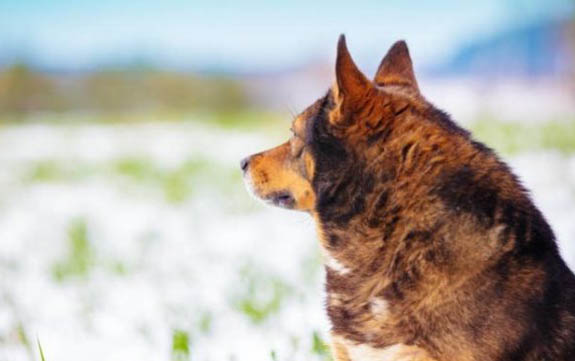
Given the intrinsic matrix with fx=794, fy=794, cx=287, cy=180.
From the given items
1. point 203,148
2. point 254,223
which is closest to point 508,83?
point 203,148

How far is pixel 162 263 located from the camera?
5.98 metres

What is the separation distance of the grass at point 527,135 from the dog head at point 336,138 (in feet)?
22.0

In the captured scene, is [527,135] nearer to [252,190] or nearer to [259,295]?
[259,295]

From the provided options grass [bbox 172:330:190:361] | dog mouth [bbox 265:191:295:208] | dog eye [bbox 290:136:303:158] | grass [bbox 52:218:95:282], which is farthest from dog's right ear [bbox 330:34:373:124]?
grass [bbox 52:218:95:282]

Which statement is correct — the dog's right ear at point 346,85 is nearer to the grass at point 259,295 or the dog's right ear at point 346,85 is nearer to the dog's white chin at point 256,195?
the dog's white chin at point 256,195

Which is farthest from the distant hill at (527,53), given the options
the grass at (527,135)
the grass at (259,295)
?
the grass at (259,295)

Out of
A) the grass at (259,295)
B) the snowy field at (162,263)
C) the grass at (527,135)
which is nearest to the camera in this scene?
the snowy field at (162,263)

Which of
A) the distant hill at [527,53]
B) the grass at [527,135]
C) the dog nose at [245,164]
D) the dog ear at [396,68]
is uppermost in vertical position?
the distant hill at [527,53]

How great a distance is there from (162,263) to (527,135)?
7.75m

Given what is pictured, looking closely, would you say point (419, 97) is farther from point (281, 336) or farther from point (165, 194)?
point (165, 194)

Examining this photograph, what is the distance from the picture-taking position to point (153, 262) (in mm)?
6035

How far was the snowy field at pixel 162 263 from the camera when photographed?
3994 millimetres

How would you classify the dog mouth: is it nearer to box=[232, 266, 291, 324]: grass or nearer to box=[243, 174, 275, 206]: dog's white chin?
box=[243, 174, 275, 206]: dog's white chin

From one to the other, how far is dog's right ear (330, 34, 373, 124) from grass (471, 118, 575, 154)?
700 centimetres
